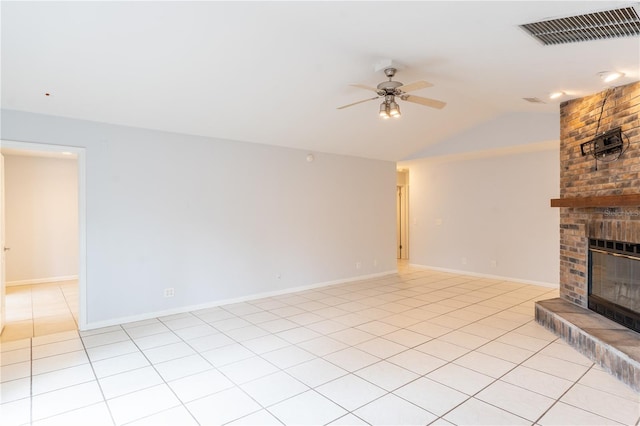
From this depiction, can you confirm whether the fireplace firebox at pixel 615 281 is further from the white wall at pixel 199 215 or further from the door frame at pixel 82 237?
the door frame at pixel 82 237

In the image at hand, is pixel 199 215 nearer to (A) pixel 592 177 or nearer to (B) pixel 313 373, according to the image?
(B) pixel 313 373

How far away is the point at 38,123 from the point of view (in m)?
3.64

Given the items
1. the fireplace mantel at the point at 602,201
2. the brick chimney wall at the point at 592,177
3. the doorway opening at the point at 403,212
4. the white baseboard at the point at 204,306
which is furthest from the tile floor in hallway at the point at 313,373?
the doorway opening at the point at 403,212

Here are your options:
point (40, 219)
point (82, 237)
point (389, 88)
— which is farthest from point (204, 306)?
point (40, 219)

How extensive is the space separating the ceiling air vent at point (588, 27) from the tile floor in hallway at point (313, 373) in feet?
8.26

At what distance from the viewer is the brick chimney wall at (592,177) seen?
3.28m

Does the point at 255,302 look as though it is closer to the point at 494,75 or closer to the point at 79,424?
the point at 79,424

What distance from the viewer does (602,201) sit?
3336 millimetres

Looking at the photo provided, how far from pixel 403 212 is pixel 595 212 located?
5645mm

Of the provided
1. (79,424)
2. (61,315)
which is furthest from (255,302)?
(79,424)

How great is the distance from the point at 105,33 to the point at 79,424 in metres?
2.77

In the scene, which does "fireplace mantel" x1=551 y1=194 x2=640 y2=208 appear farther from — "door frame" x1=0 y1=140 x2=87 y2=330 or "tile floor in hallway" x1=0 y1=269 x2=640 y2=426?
"door frame" x1=0 y1=140 x2=87 y2=330

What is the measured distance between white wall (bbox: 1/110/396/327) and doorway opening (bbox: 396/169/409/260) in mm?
3084

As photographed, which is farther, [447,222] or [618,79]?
[447,222]
